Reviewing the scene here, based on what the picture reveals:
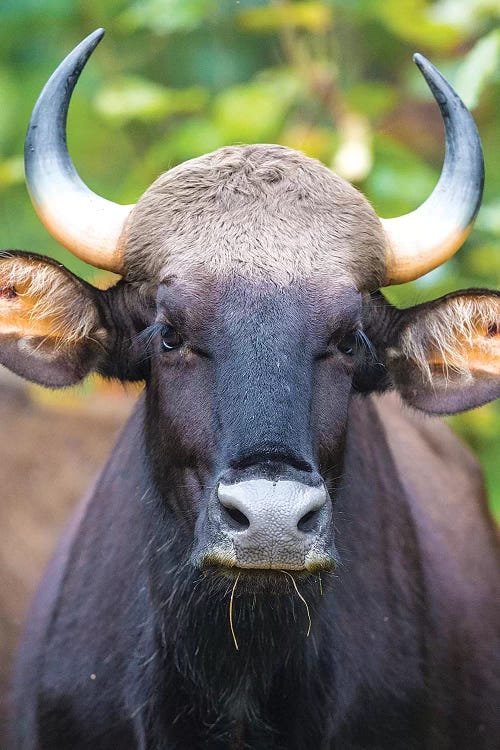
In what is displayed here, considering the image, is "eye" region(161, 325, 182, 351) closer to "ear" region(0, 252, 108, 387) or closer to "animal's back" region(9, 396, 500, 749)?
"ear" region(0, 252, 108, 387)

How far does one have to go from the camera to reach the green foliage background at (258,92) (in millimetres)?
8180

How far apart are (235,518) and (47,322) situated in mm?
1258

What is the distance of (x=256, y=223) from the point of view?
4523 millimetres

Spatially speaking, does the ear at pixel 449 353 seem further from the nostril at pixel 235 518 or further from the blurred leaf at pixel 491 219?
the blurred leaf at pixel 491 219

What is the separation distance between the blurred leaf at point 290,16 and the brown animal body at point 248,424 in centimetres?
362

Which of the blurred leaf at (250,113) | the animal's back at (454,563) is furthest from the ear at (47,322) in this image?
the blurred leaf at (250,113)

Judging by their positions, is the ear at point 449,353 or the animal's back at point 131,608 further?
the animal's back at point 131,608

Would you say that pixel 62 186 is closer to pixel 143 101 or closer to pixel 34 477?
pixel 34 477

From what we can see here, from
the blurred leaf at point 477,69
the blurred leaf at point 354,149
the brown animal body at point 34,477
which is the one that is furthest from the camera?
the blurred leaf at point 354,149

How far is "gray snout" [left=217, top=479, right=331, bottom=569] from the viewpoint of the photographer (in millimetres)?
3865

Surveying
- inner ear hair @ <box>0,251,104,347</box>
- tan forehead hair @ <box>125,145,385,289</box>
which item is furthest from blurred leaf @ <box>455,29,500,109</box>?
inner ear hair @ <box>0,251,104,347</box>

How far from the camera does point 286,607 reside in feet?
15.2

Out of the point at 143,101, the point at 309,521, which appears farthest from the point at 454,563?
the point at 143,101

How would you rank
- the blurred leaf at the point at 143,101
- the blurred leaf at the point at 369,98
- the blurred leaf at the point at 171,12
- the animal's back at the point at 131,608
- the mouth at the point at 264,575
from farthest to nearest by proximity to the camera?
the blurred leaf at the point at 369,98
the blurred leaf at the point at 171,12
the blurred leaf at the point at 143,101
the animal's back at the point at 131,608
the mouth at the point at 264,575
